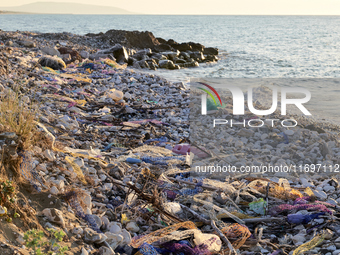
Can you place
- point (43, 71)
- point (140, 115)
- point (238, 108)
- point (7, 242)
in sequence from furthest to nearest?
point (43, 71)
point (238, 108)
point (140, 115)
point (7, 242)

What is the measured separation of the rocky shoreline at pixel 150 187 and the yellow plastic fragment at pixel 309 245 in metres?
0.01

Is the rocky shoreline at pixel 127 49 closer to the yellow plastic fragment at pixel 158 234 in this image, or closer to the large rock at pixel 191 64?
the large rock at pixel 191 64

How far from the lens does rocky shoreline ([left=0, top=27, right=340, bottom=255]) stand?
2760 mm

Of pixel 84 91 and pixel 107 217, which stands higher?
pixel 84 91

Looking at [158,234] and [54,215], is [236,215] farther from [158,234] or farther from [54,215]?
Result: [54,215]

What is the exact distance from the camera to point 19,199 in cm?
261

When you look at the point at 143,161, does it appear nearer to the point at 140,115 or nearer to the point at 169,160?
the point at 169,160

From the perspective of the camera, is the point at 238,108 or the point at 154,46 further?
the point at 154,46

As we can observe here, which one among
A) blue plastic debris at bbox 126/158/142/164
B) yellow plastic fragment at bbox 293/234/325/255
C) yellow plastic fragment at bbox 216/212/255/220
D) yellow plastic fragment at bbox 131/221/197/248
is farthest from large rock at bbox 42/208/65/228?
yellow plastic fragment at bbox 293/234/325/255

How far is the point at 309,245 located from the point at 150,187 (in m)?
1.79

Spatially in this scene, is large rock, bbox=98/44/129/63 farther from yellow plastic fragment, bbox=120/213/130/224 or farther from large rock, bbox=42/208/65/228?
large rock, bbox=42/208/65/228

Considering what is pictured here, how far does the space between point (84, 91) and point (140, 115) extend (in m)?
2.03

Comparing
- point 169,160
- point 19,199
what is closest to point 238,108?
point 169,160

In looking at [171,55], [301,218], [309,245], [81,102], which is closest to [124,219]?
[309,245]
